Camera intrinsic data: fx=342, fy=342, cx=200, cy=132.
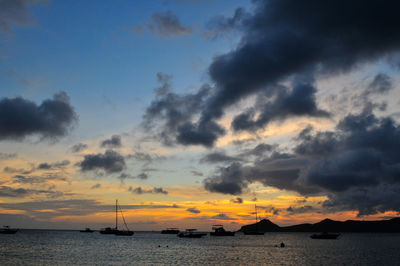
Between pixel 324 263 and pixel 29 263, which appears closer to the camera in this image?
pixel 29 263

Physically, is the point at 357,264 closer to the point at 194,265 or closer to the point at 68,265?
the point at 194,265

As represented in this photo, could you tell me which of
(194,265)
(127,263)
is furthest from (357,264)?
(127,263)

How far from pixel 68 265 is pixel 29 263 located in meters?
8.99

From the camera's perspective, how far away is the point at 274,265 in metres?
80.8

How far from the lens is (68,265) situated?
74.9 metres

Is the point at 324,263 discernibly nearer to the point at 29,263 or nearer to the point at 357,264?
the point at 357,264

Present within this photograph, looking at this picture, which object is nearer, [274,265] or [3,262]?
[3,262]

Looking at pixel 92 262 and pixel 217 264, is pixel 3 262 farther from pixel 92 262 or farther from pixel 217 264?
pixel 217 264

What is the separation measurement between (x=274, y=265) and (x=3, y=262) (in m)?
61.3

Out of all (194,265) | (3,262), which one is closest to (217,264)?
(194,265)

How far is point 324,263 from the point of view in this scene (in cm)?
8469

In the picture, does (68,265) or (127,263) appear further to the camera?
(127,263)

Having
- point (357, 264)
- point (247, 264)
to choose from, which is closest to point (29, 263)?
point (247, 264)

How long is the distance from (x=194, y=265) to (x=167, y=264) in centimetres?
648
